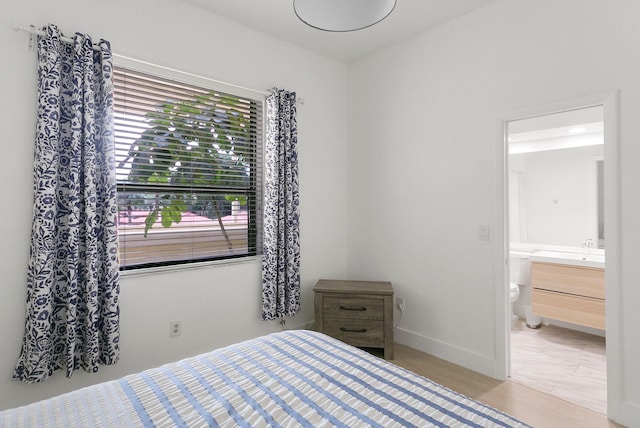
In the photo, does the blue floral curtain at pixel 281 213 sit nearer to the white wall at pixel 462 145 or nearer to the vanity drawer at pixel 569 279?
the white wall at pixel 462 145

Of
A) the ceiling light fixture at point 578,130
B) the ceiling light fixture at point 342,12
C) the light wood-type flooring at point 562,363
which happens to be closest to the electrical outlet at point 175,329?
the ceiling light fixture at point 342,12

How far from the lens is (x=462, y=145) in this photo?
2779mm

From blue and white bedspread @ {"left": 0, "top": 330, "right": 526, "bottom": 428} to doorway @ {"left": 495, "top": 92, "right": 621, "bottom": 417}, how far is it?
153 cm

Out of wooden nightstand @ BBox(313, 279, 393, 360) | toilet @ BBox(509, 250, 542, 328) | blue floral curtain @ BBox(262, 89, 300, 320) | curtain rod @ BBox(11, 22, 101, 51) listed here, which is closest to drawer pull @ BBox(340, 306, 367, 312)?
wooden nightstand @ BBox(313, 279, 393, 360)

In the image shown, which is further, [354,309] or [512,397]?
[354,309]

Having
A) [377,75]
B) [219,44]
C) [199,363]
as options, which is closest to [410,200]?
[377,75]

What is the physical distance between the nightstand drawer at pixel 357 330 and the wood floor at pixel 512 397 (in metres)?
0.26

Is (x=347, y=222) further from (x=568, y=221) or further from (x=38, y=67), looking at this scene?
(x=38, y=67)

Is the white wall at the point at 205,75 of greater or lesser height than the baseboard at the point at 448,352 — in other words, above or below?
above

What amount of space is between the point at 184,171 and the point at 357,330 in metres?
1.90

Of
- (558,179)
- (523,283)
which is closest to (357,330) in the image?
(523,283)

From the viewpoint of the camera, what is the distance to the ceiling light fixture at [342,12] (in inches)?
56.7

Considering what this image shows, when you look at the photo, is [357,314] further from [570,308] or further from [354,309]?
[570,308]

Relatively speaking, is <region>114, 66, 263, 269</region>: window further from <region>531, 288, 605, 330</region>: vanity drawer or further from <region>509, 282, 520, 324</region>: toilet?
<region>531, 288, 605, 330</region>: vanity drawer
